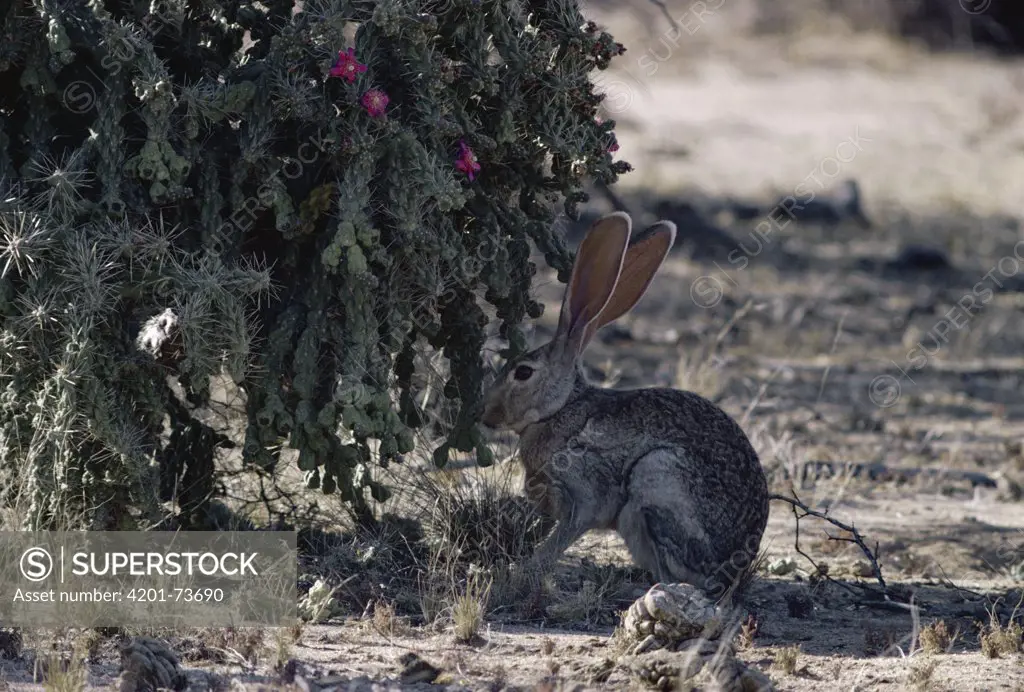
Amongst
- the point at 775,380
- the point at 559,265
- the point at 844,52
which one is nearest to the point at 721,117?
the point at 844,52

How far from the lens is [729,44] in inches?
1089

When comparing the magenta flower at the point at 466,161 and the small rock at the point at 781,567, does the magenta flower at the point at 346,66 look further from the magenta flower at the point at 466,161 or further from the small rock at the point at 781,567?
the small rock at the point at 781,567

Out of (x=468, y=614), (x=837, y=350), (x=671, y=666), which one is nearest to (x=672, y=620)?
(x=671, y=666)

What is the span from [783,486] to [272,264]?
3732 millimetres

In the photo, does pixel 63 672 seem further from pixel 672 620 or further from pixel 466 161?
pixel 466 161

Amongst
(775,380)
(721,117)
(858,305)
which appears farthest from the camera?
(721,117)

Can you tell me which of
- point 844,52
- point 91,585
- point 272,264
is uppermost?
point 844,52

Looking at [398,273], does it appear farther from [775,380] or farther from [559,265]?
[775,380]

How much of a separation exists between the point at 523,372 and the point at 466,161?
1192mm

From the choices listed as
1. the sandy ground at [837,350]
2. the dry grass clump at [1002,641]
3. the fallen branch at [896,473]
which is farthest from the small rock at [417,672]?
the fallen branch at [896,473]

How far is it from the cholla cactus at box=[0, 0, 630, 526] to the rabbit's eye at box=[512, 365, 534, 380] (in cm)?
46

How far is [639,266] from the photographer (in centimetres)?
695

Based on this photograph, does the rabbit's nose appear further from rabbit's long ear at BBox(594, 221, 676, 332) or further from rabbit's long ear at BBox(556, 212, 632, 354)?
rabbit's long ear at BBox(594, 221, 676, 332)

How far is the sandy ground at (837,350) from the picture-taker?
5609 millimetres
